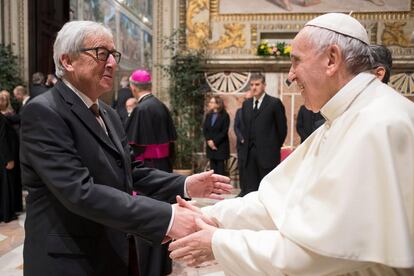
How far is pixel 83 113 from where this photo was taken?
203 centimetres

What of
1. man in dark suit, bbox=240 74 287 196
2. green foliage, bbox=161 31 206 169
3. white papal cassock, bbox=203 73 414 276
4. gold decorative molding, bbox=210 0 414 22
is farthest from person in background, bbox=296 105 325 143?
white papal cassock, bbox=203 73 414 276

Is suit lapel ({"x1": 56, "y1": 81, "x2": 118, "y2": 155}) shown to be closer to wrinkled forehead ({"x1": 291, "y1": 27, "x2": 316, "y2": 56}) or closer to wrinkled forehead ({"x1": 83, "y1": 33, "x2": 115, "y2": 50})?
wrinkled forehead ({"x1": 83, "y1": 33, "x2": 115, "y2": 50})

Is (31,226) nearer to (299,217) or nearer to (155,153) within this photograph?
(299,217)

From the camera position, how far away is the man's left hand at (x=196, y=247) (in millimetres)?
1746

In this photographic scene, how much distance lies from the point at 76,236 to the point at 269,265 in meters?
0.89

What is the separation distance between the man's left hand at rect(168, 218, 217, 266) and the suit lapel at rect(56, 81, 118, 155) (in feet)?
1.94

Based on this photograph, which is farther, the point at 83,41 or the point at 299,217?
the point at 83,41

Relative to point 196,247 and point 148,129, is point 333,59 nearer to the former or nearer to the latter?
point 196,247

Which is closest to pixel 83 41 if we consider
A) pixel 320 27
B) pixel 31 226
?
pixel 31 226

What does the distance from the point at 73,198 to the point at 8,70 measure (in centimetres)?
898

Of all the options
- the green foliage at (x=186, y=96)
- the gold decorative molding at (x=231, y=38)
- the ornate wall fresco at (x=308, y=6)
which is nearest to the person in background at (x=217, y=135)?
the green foliage at (x=186, y=96)

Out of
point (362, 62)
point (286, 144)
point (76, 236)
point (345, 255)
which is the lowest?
point (286, 144)

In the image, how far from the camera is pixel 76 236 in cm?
194

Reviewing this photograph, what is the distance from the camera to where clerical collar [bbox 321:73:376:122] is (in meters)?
1.62
